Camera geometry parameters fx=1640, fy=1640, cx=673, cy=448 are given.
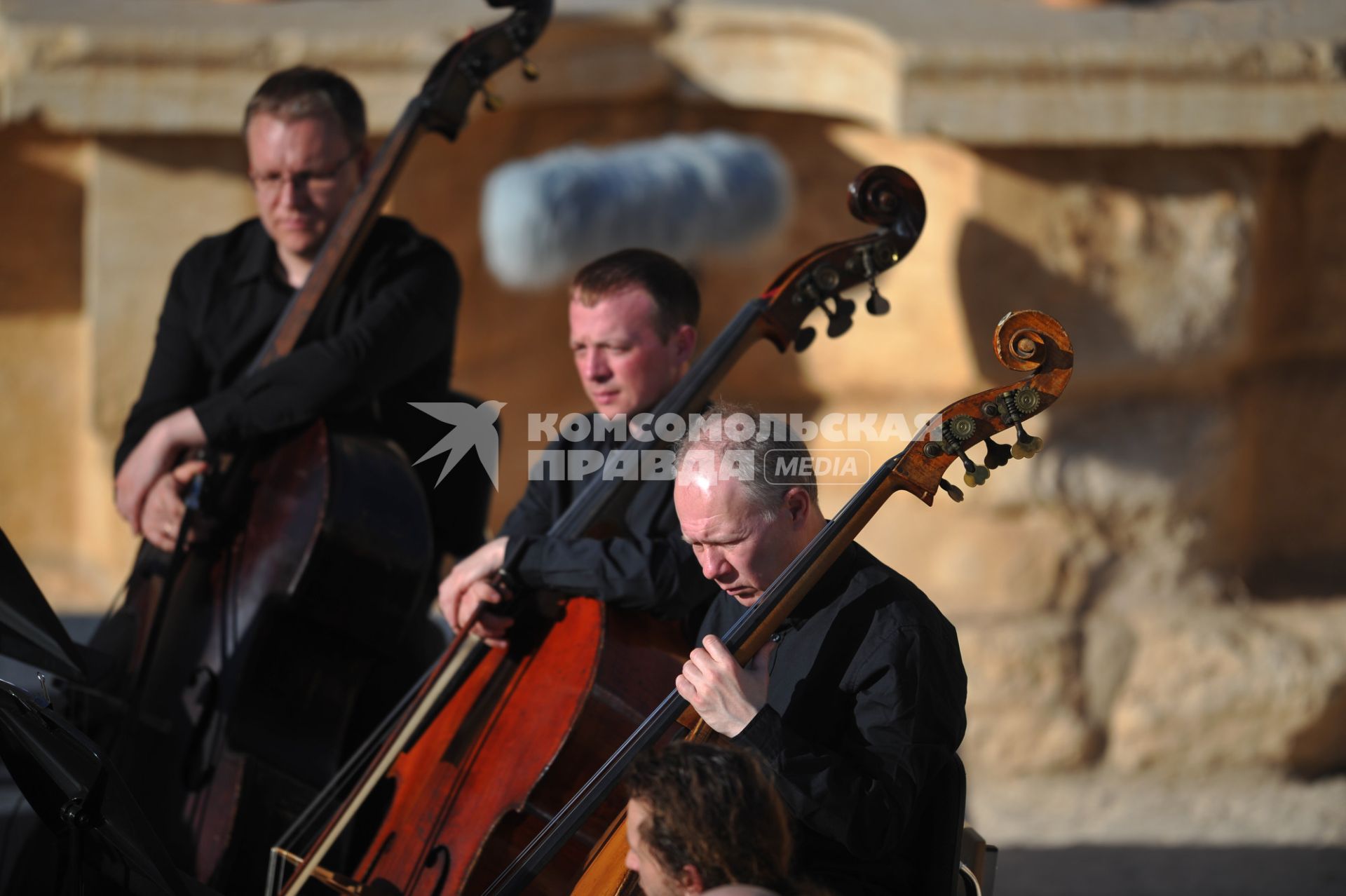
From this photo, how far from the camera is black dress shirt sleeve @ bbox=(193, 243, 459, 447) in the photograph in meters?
2.54

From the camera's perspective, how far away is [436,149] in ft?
13.9

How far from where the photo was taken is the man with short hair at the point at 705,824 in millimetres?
1498

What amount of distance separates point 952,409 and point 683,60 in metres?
2.85

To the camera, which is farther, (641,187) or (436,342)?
(641,187)

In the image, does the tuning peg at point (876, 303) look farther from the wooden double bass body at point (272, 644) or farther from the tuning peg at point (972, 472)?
the wooden double bass body at point (272, 644)

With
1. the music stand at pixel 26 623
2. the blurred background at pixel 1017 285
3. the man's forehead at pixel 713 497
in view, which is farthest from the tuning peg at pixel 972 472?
the blurred background at pixel 1017 285

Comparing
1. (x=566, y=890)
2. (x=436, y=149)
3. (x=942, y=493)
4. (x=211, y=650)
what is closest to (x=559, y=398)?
(x=436, y=149)

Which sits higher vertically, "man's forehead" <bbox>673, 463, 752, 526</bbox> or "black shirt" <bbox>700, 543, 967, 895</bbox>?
"man's forehead" <bbox>673, 463, 752, 526</bbox>

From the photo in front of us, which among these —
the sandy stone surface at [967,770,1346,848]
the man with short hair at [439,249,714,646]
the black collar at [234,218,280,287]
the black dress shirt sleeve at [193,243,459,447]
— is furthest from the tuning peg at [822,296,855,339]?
the sandy stone surface at [967,770,1346,848]

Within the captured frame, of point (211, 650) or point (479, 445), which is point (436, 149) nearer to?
point (479, 445)

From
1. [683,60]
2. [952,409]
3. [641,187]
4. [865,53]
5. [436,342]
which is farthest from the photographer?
[683,60]

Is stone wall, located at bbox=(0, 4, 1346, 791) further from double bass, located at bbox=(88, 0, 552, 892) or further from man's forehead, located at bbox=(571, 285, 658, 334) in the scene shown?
man's forehead, located at bbox=(571, 285, 658, 334)

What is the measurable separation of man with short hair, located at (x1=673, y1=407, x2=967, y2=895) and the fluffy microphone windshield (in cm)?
182

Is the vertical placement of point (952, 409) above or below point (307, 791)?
above
